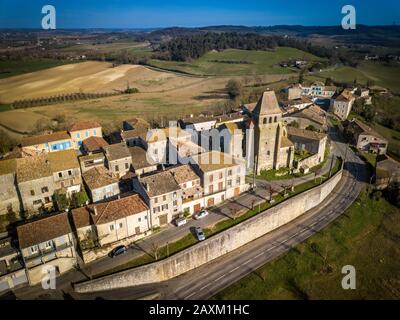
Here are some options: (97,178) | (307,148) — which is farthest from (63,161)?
(307,148)

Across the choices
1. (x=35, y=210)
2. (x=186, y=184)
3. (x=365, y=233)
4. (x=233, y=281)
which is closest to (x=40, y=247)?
(x=35, y=210)

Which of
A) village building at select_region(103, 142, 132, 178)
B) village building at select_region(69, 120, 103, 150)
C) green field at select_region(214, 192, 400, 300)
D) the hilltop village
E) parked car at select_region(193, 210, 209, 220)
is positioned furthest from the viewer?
village building at select_region(69, 120, 103, 150)

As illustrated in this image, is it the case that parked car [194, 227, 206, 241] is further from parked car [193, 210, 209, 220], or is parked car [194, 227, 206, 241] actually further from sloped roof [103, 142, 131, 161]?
sloped roof [103, 142, 131, 161]

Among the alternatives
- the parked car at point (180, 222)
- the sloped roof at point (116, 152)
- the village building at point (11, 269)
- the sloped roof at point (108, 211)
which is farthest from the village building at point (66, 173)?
the parked car at point (180, 222)

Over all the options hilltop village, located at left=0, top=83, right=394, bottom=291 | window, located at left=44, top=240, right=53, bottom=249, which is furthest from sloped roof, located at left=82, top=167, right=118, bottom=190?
window, located at left=44, top=240, right=53, bottom=249

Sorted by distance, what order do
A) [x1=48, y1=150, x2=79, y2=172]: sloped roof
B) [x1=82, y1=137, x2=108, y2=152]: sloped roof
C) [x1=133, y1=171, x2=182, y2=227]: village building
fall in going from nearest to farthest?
[x1=133, y1=171, x2=182, y2=227]: village building → [x1=48, y1=150, x2=79, y2=172]: sloped roof → [x1=82, y1=137, x2=108, y2=152]: sloped roof

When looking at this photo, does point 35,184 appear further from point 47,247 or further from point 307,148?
point 307,148

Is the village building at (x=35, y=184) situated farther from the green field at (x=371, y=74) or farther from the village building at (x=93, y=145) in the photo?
the green field at (x=371, y=74)
